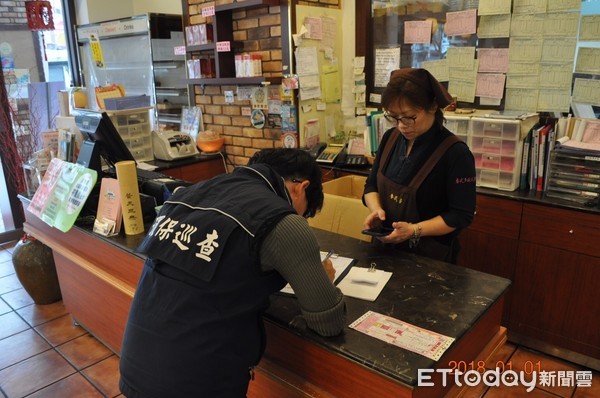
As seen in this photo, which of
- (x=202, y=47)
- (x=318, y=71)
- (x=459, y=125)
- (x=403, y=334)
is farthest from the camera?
(x=202, y=47)

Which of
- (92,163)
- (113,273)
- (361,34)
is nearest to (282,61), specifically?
(361,34)

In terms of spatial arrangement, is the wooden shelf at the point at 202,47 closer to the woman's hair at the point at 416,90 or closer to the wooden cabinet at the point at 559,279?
the woman's hair at the point at 416,90

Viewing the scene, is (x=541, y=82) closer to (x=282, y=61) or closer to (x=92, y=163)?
(x=282, y=61)

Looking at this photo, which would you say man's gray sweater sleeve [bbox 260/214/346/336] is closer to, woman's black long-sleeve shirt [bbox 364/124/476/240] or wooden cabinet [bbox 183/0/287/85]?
woman's black long-sleeve shirt [bbox 364/124/476/240]

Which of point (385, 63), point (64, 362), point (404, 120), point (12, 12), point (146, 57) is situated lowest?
point (64, 362)

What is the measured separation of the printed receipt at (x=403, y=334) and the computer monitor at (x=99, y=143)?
1556mm

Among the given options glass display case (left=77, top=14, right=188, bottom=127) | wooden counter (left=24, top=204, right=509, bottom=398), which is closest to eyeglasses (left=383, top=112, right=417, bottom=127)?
wooden counter (left=24, top=204, right=509, bottom=398)

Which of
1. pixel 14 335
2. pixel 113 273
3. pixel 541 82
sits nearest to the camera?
pixel 113 273

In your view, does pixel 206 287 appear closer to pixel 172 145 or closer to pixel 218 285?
pixel 218 285

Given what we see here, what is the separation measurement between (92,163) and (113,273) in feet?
1.83

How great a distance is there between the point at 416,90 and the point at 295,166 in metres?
0.66

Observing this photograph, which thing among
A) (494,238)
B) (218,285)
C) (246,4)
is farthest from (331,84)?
(218,285)

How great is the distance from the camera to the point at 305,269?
3.84 ft

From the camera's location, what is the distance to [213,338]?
47.8 inches
